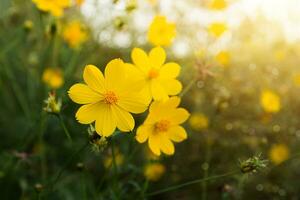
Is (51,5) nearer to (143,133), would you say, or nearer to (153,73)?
(153,73)

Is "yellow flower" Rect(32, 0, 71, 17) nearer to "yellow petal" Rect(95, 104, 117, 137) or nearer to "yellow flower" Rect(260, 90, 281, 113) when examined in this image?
"yellow petal" Rect(95, 104, 117, 137)

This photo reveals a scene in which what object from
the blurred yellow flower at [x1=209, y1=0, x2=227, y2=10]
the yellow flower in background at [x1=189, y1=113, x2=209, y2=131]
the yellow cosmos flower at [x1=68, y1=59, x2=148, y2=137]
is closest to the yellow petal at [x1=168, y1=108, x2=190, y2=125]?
the yellow cosmos flower at [x1=68, y1=59, x2=148, y2=137]

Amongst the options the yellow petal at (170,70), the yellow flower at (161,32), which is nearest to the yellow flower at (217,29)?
the yellow flower at (161,32)

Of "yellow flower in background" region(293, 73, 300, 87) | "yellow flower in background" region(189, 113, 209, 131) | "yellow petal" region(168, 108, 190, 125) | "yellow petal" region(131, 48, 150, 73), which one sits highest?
"yellow flower in background" region(293, 73, 300, 87)

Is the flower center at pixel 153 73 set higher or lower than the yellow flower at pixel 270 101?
lower

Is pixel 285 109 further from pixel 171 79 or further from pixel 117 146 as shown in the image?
pixel 171 79

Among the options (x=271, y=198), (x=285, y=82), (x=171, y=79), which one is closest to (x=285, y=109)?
(x=285, y=82)

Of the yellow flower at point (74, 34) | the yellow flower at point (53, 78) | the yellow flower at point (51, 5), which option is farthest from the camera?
the yellow flower at point (74, 34)

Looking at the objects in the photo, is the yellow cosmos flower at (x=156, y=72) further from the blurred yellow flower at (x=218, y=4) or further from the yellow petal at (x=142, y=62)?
the blurred yellow flower at (x=218, y=4)
